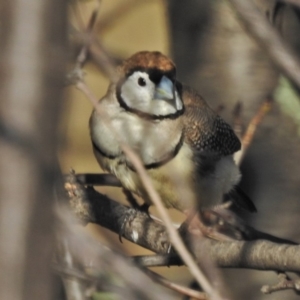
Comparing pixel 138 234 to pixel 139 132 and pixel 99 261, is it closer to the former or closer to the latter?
pixel 139 132

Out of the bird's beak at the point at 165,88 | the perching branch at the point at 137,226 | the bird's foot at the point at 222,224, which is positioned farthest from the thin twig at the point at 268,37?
the bird's beak at the point at 165,88

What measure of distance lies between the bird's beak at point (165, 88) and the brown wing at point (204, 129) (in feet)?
0.69

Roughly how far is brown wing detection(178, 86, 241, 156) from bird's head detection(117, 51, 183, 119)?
6 centimetres

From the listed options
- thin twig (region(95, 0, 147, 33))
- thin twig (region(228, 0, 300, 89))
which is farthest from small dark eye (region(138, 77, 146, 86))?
thin twig (region(228, 0, 300, 89))

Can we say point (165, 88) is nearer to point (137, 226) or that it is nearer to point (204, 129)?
point (204, 129)

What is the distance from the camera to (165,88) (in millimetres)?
2594

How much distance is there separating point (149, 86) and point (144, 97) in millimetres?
55

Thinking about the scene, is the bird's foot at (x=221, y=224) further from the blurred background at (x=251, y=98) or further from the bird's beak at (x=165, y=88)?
the bird's beak at (x=165, y=88)

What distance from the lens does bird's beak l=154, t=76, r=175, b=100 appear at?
2576 mm

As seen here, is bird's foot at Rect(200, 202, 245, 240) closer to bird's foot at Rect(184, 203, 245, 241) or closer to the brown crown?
bird's foot at Rect(184, 203, 245, 241)

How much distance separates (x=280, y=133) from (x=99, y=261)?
7.05 ft

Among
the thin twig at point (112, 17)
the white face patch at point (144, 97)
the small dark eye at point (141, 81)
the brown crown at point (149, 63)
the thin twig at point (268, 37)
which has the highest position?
the thin twig at point (112, 17)

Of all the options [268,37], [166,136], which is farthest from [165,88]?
[268,37]

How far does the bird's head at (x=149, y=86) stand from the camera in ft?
8.45
